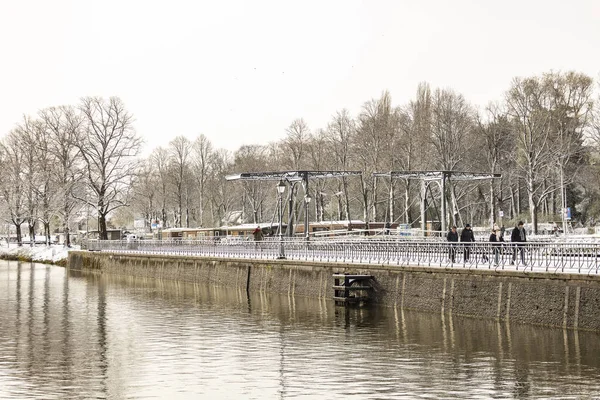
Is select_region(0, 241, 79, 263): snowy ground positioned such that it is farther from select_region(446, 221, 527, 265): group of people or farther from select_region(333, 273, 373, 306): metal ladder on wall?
select_region(446, 221, 527, 265): group of people

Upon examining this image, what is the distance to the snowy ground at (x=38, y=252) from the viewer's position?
82.0 metres

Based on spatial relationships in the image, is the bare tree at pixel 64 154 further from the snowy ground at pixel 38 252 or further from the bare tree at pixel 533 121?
the bare tree at pixel 533 121

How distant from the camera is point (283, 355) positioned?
81.9 feet

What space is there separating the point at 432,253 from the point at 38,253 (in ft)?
196

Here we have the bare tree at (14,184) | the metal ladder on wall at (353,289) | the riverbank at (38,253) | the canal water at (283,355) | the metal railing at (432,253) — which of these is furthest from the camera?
the bare tree at (14,184)

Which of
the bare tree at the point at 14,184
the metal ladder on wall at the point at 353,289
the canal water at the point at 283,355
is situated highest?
the bare tree at the point at 14,184

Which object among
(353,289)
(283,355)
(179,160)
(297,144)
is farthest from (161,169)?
(283,355)

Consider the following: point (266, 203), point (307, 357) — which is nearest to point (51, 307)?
point (307, 357)

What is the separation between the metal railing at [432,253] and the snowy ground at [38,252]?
3109cm

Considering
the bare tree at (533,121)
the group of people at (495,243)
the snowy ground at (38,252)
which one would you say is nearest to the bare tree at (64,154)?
the snowy ground at (38,252)

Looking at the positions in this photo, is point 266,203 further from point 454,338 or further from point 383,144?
point 454,338

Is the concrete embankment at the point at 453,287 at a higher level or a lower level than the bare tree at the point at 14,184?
lower

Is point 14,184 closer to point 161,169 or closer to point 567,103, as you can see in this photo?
point 161,169

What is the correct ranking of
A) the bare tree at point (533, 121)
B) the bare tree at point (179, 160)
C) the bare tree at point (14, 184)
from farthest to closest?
the bare tree at point (179, 160)
the bare tree at point (14, 184)
the bare tree at point (533, 121)
